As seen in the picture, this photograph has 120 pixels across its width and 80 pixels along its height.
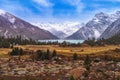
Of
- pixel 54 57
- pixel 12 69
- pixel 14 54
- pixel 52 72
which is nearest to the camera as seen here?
pixel 52 72

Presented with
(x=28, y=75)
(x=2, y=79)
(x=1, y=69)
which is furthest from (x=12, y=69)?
(x=2, y=79)

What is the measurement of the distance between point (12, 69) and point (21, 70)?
3983mm

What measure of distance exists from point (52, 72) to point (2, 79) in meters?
18.0

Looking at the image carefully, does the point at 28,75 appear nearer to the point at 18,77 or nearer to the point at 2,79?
the point at 18,77

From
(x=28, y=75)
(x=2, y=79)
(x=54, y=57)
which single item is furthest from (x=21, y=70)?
(x=54, y=57)

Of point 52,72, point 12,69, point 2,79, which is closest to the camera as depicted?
A: point 2,79

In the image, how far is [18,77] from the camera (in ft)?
276

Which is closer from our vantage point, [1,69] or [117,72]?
[117,72]

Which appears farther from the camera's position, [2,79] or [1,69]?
[1,69]

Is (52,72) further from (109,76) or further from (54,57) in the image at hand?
(54,57)

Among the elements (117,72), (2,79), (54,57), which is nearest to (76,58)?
(54,57)

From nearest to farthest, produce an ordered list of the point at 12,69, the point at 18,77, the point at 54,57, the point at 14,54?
the point at 18,77, the point at 12,69, the point at 54,57, the point at 14,54

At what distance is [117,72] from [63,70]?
16.1m

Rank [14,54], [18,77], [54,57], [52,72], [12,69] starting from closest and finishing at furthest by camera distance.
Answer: [18,77] < [52,72] < [12,69] < [54,57] < [14,54]
